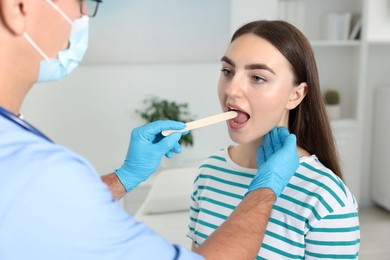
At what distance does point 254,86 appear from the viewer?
129 centimetres

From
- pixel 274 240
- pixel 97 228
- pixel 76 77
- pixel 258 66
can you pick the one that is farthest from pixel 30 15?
pixel 76 77

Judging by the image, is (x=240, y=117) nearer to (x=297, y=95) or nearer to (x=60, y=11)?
(x=297, y=95)

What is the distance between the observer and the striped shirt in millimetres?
1131

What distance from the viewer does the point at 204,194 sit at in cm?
142

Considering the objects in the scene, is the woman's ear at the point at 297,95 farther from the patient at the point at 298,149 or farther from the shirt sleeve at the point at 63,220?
A: the shirt sleeve at the point at 63,220

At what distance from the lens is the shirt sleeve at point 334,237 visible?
1122 millimetres

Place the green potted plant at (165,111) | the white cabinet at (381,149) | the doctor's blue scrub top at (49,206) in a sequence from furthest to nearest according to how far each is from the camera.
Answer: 1. the white cabinet at (381,149)
2. the green potted plant at (165,111)
3. the doctor's blue scrub top at (49,206)

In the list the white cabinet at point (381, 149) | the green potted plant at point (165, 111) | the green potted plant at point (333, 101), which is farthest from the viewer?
the white cabinet at point (381, 149)

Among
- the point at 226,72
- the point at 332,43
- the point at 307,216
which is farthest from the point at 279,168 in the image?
the point at 332,43

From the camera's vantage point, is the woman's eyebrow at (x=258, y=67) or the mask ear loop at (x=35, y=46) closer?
the mask ear loop at (x=35, y=46)

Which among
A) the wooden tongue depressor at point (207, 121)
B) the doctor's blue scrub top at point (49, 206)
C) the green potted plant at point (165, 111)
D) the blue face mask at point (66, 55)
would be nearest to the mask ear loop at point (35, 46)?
the blue face mask at point (66, 55)

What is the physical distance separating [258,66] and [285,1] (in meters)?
2.41

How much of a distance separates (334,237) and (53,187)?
69 centimetres

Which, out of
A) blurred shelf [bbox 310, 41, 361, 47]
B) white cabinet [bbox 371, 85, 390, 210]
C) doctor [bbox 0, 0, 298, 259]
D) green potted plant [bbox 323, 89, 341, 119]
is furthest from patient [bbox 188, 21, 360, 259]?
white cabinet [bbox 371, 85, 390, 210]
